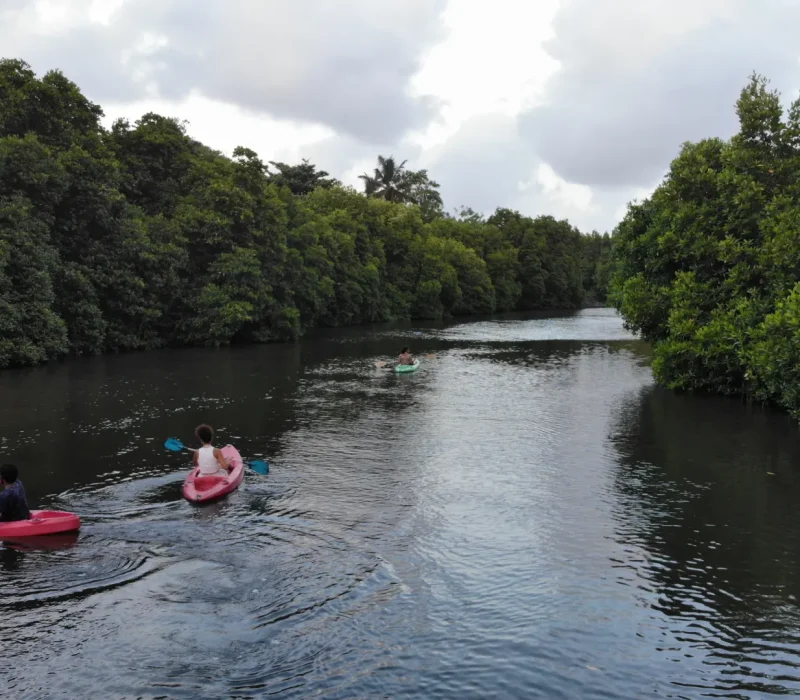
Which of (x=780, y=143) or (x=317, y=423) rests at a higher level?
(x=780, y=143)

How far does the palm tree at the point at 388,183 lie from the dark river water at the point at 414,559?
76015 mm

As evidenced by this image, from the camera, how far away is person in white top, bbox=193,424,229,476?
14727 millimetres

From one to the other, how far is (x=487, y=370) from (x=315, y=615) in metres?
26.6

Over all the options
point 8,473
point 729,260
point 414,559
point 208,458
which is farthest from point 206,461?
point 729,260

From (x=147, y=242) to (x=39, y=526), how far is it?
3275 centimetres

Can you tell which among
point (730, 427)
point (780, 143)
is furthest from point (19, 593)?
point (780, 143)

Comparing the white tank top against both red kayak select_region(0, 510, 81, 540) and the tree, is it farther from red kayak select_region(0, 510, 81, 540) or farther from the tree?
the tree

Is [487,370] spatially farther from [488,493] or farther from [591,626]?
[591,626]

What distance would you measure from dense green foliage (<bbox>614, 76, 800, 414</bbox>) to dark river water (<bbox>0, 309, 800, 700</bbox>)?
226cm

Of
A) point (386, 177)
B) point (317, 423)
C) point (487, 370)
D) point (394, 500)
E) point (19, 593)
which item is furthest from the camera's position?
point (386, 177)

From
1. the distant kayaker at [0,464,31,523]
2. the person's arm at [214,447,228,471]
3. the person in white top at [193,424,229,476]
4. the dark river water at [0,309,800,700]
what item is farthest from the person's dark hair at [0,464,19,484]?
the person's arm at [214,447,228,471]

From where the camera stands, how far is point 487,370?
35.4 m

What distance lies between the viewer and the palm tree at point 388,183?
317 feet

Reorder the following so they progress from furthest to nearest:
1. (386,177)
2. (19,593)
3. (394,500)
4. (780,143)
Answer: (386,177) → (780,143) → (394,500) → (19,593)
